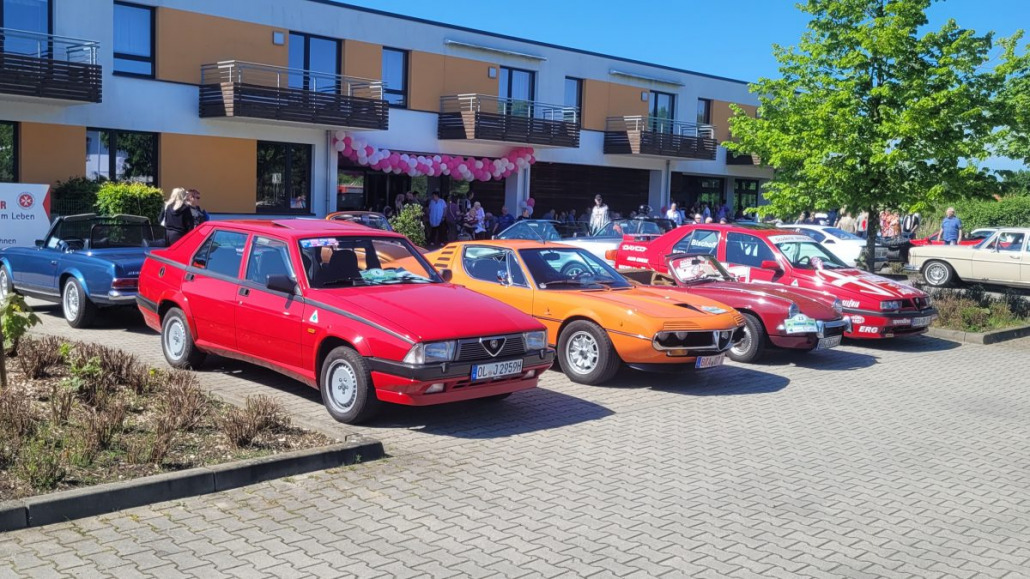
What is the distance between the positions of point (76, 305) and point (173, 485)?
730 cm

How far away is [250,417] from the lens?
6699 millimetres

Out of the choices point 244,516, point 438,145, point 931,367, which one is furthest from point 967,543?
point 438,145

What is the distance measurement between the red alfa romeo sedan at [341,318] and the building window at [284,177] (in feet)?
57.7

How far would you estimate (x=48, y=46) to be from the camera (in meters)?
22.2

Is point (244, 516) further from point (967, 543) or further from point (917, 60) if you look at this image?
point (917, 60)

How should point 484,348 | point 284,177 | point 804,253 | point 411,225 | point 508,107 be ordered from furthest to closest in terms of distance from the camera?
point 508,107 < point 284,177 < point 411,225 < point 804,253 < point 484,348

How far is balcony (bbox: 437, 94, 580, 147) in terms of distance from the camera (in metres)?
30.2

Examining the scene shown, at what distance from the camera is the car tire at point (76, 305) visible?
11.9m

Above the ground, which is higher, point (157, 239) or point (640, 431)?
point (157, 239)

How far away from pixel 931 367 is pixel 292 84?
20.1 m

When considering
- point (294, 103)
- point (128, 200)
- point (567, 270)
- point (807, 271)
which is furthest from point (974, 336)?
point (294, 103)

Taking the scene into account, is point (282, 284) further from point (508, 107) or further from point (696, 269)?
point (508, 107)

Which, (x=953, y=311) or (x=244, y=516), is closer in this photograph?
(x=244, y=516)

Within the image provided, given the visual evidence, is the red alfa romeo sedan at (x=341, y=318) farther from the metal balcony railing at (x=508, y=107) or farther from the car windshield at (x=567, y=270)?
the metal balcony railing at (x=508, y=107)
